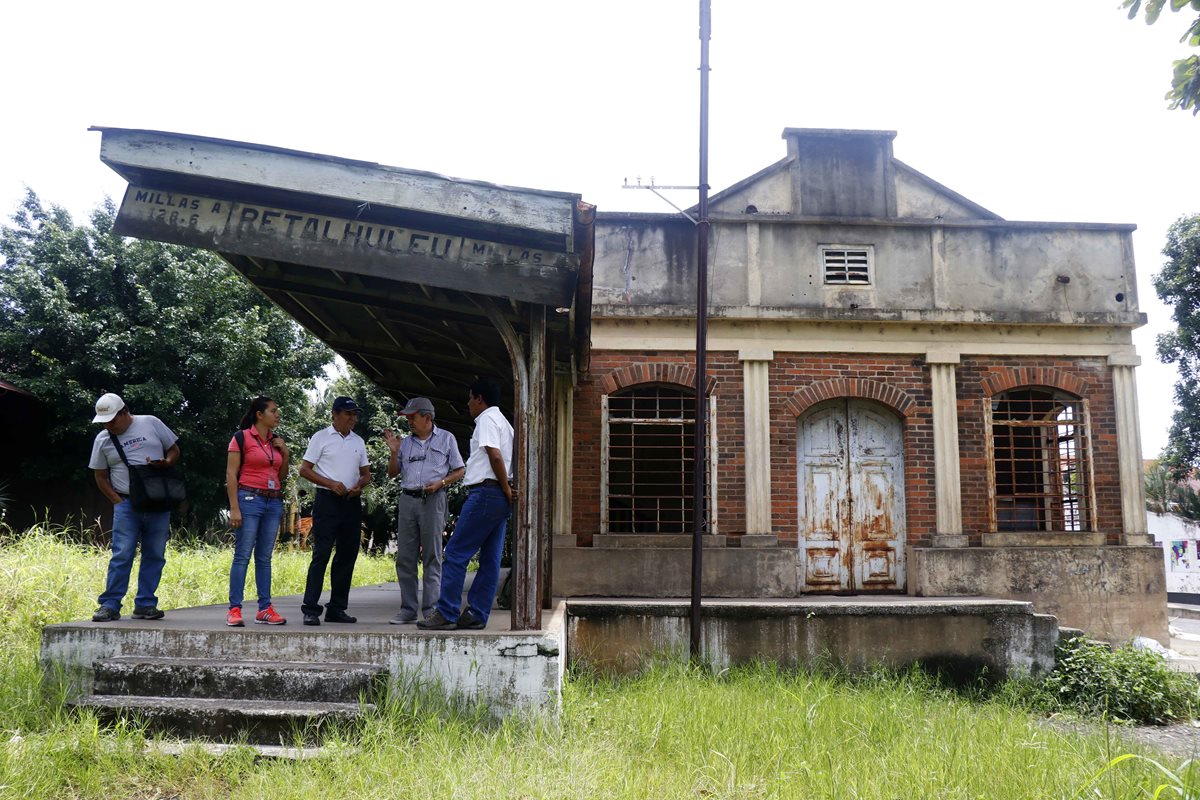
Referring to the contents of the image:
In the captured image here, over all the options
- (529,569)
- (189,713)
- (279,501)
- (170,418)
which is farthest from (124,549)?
(170,418)

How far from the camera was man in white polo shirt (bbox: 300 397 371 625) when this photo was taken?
20.6 feet

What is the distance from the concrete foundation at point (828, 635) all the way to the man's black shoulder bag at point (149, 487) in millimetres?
3650

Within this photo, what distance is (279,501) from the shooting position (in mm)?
6277

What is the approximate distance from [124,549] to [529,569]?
9.07ft

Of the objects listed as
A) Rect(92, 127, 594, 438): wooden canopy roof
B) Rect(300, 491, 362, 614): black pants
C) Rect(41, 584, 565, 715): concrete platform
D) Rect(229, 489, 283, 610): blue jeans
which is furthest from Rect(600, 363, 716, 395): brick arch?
Rect(41, 584, 565, 715): concrete platform

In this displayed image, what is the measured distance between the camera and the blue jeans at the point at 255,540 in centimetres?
599

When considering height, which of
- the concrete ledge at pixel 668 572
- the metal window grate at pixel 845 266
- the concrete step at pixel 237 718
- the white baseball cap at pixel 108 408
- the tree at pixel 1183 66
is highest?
the metal window grate at pixel 845 266

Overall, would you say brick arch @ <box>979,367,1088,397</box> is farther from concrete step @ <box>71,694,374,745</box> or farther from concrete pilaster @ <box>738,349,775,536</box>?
concrete step @ <box>71,694,374,745</box>

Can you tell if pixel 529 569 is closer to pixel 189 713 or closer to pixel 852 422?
pixel 189 713

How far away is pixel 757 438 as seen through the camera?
1082 cm

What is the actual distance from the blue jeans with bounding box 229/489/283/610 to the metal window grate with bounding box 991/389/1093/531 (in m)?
8.66

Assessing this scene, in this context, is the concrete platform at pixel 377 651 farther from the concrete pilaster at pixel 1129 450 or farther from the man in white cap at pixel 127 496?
the concrete pilaster at pixel 1129 450

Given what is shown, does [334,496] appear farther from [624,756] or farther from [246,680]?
[624,756]

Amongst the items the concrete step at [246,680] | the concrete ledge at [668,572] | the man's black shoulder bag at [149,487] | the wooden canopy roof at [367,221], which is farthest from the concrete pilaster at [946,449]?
the man's black shoulder bag at [149,487]
